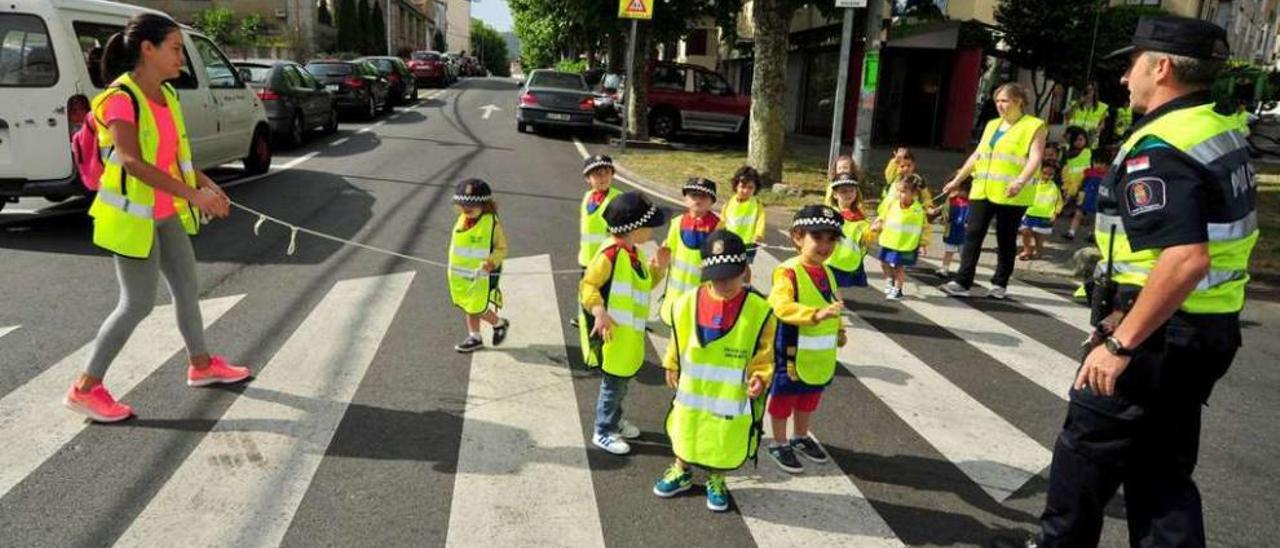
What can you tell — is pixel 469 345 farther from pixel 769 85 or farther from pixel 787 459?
pixel 769 85

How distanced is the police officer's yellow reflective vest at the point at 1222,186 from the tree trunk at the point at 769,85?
1053cm

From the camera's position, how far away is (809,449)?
13.4 ft

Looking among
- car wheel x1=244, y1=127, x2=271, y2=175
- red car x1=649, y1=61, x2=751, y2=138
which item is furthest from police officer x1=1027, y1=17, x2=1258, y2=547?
red car x1=649, y1=61, x2=751, y2=138

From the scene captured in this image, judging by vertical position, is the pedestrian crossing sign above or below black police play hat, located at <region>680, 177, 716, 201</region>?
above

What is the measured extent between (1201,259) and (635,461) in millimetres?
2461

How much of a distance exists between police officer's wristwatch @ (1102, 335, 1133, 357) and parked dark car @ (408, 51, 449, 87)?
3648 centimetres

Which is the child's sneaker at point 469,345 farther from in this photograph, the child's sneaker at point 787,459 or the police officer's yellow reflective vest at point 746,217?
the child's sneaker at point 787,459

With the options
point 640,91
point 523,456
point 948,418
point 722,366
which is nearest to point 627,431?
point 523,456

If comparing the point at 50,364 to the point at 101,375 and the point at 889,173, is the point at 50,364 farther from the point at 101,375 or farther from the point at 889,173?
the point at 889,173

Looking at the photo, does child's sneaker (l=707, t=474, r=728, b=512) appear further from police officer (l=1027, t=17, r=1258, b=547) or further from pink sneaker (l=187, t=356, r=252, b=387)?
pink sneaker (l=187, t=356, r=252, b=387)

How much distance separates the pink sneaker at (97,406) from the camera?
4074mm

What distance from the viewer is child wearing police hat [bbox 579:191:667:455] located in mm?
3900

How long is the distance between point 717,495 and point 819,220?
1335 mm

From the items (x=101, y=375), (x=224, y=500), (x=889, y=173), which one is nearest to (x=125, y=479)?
(x=224, y=500)
